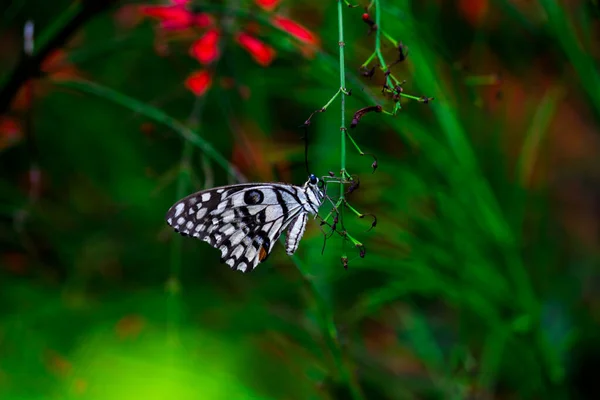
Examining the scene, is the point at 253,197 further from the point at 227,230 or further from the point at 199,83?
the point at 199,83

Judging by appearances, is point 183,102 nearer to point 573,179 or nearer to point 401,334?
point 401,334

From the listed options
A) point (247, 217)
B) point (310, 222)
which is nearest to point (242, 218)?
point (247, 217)

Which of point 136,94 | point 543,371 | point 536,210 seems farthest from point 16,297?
point 536,210

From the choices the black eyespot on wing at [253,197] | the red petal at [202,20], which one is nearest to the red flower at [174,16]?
the red petal at [202,20]

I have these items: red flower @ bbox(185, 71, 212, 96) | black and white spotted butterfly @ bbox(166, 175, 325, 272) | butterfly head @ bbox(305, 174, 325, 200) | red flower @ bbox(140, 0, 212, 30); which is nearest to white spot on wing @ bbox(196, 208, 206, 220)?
black and white spotted butterfly @ bbox(166, 175, 325, 272)

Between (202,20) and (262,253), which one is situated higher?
(202,20)

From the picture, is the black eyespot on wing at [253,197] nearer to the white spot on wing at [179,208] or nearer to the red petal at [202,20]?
the white spot on wing at [179,208]

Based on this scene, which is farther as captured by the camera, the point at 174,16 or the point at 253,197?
the point at 174,16
